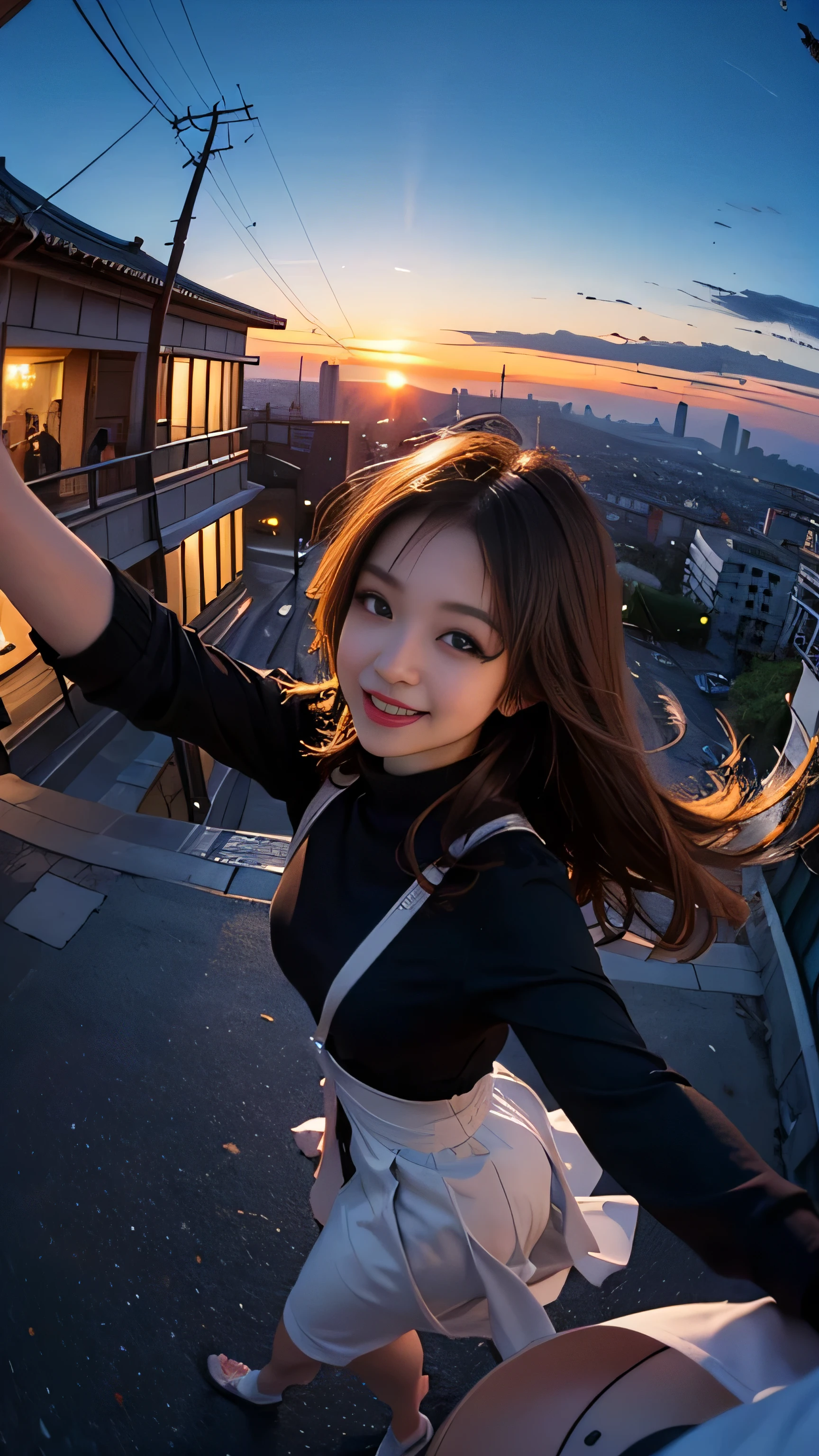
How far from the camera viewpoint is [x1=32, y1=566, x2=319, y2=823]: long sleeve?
2.47ft

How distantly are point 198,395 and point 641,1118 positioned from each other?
90.4 inches

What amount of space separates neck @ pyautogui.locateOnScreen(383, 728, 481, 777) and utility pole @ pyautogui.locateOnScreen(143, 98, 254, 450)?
5.40 feet

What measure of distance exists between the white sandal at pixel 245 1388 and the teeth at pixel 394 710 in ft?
3.15

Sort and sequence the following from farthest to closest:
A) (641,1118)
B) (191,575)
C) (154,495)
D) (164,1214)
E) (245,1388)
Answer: (191,575) < (154,495) < (164,1214) < (245,1388) < (641,1118)

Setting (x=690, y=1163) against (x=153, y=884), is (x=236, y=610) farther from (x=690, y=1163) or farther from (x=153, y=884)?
(x=690, y=1163)

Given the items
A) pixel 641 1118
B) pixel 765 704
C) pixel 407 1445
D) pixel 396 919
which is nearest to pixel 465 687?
pixel 396 919

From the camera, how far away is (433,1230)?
74 cm

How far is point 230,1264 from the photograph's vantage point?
1.27 m

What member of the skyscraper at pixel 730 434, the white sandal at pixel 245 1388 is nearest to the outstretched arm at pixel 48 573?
the white sandal at pixel 245 1388

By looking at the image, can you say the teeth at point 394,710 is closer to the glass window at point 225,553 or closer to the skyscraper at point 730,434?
the skyscraper at point 730,434

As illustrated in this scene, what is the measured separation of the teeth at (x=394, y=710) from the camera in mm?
689

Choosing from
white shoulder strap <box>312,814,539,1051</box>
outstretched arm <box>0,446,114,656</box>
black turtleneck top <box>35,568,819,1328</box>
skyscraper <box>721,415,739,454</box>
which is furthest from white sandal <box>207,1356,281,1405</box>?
skyscraper <box>721,415,739,454</box>

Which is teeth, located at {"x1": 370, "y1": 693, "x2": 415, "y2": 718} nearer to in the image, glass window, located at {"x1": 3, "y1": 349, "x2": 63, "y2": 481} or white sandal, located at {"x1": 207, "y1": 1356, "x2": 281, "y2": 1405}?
white sandal, located at {"x1": 207, "y1": 1356, "x2": 281, "y2": 1405}

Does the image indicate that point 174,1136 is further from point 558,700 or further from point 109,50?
point 109,50
